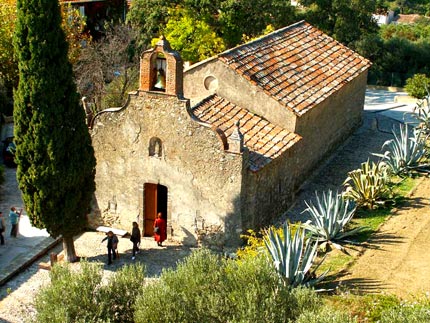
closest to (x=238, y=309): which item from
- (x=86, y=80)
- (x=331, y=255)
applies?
(x=331, y=255)

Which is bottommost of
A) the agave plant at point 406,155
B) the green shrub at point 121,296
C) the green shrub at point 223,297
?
the green shrub at point 121,296

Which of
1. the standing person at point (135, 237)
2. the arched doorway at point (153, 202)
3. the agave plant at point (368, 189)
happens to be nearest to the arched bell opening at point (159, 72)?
the arched doorway at point (153, 202)

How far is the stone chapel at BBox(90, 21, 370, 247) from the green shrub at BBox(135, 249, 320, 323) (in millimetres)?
6511

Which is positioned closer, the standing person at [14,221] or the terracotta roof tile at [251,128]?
the terracotta roof tile at [251,128]

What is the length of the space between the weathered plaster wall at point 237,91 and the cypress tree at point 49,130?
5069mm

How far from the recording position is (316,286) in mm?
14164

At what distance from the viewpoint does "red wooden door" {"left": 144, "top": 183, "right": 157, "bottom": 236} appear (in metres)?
19.4

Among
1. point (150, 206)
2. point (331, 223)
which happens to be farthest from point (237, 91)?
point (331, 223)

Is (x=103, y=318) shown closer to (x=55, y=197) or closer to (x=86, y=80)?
(x=55, y=197)

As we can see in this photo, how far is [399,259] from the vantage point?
50.9ft

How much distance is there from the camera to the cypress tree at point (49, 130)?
16.2 metres

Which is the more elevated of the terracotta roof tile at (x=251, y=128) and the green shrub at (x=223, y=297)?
the terracotta roof tile at (x=251, y=128)

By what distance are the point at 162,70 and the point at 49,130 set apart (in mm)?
3714

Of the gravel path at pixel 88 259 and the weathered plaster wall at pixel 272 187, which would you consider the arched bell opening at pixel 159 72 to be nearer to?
the weathered plaster wall at pixel 272 187
